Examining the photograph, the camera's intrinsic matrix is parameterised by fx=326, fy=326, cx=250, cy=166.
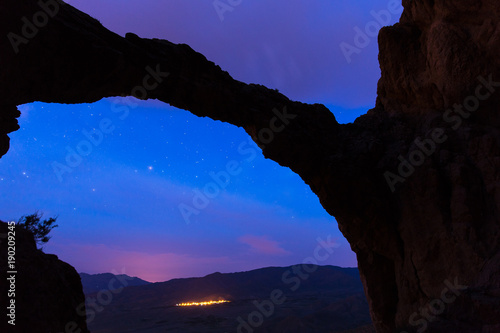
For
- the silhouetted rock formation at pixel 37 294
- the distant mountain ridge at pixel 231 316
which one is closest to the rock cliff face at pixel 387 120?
the silhouetted rock formation at pixel 37 294

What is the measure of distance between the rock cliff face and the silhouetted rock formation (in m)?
2.28

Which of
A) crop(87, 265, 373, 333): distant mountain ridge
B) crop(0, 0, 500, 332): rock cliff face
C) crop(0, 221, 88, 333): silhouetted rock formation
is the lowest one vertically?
crop(87, 265, 373, 333): distant mountain ridge

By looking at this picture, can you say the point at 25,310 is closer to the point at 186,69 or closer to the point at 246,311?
the point at 186,69

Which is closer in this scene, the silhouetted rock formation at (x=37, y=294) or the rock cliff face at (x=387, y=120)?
the silhouetted rock formation at (x=37, y=294)

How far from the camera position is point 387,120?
1198 cm

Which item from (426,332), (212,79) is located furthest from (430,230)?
(212,79)

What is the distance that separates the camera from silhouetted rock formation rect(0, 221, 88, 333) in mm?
5250

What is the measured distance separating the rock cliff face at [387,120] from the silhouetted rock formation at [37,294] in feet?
7.48

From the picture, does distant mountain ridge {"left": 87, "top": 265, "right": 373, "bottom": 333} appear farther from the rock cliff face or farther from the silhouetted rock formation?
the silhouetted rock formation

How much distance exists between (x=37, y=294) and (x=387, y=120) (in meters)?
11.5

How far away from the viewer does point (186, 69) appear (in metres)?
9.02

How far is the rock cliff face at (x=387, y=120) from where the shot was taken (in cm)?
698

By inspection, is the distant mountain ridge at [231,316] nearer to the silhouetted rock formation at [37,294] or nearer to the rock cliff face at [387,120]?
the rock cliff face at [387,120]

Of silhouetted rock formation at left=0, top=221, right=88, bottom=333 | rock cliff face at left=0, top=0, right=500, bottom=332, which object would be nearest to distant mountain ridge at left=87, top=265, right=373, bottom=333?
rock cliff face at left=0, top=0, right=500, bottom=332
